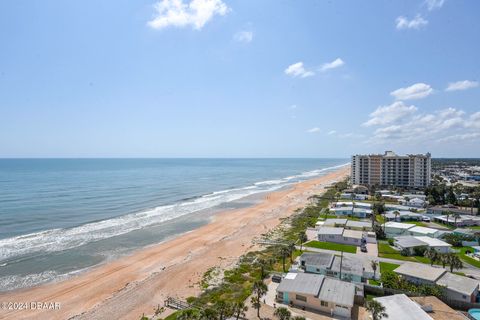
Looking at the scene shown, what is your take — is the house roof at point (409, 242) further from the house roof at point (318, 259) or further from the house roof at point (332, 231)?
the house roof at point (318, 259)

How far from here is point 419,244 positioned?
37.6 metres

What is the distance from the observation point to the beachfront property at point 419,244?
121ft

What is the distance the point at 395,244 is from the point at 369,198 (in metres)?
38.1

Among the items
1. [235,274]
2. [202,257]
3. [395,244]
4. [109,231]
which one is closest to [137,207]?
[109,231]

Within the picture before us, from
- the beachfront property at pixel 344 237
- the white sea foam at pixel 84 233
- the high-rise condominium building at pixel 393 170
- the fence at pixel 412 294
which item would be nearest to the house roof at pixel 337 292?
the fence at pixel 412 294

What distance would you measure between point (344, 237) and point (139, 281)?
1006 inches

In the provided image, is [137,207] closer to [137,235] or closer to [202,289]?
[137,235]

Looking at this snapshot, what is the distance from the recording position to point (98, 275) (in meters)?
31.7

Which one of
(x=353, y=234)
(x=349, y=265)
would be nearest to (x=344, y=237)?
(x=353, y=234)

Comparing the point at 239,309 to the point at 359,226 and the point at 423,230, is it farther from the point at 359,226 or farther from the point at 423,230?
the point at 423,230

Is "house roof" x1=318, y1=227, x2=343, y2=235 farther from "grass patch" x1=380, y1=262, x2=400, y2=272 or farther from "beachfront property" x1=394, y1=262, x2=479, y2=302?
"beachfront property" x1=394, y1=262, x2=479, y2=302

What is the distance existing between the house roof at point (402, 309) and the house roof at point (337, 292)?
2.21m

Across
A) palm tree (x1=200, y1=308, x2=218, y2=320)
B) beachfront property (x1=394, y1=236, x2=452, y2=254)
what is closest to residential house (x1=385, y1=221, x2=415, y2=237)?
beachfront property (x1=394, y1=236, x2=452, y2=254)

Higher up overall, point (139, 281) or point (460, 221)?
point (460, 221)
